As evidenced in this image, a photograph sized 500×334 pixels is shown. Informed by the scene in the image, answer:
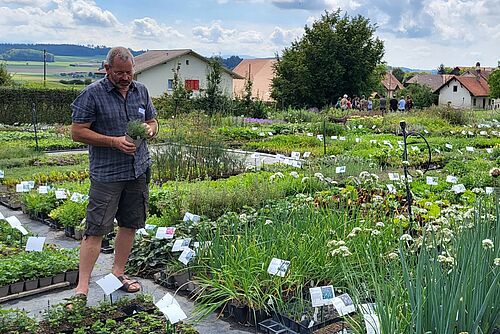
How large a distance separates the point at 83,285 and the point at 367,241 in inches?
78.1

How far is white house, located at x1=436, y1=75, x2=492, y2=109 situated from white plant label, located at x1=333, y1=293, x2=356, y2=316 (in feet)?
184

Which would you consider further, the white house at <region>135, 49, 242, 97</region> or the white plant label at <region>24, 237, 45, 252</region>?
the white house at <region>135, 49, 242, 97</region>

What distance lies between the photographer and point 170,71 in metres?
39.3

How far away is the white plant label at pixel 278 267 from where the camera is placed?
3.46 m

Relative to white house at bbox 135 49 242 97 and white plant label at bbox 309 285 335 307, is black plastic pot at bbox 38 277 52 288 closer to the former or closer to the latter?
white plant label at bbox 309 285 335 307

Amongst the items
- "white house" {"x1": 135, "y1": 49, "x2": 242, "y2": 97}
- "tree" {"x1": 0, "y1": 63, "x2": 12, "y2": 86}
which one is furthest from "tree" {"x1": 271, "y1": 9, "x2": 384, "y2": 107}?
"tree" {"x1": 0, "y1": 63, "x2": 12, "y2": 86}

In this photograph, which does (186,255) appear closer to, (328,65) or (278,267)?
(278,267)

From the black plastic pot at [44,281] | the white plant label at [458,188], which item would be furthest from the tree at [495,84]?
the black plastic pot at [44,281]

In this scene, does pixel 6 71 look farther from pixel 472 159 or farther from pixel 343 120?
pixel 472 159

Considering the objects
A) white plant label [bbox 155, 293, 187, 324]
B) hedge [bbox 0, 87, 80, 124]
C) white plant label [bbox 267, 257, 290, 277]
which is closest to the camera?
white plant label [bbox 155, 293, 187, 324]

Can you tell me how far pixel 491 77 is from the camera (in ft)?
167

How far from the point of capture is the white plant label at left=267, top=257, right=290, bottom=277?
3463mm

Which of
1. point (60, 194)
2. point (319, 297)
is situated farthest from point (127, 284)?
point (60, 194)

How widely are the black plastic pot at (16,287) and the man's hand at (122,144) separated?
1364mm
